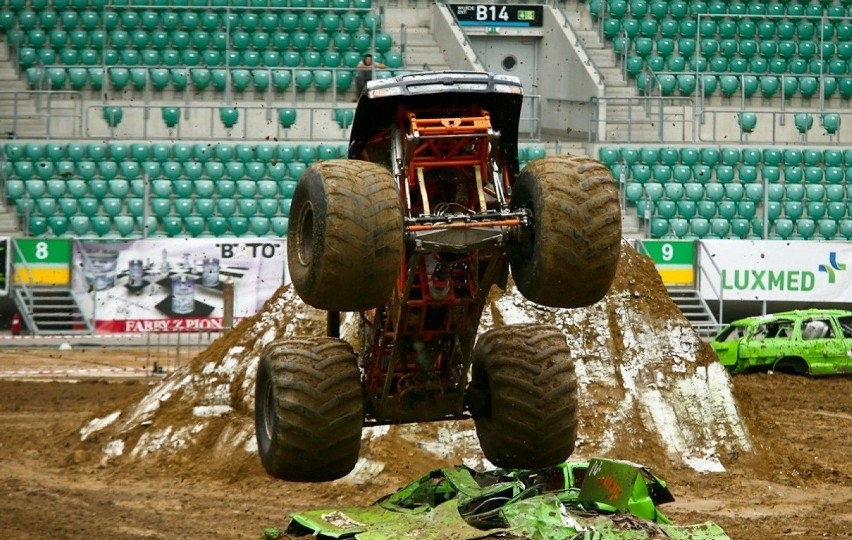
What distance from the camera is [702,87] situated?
102 ft

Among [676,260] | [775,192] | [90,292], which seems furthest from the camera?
[775,192]

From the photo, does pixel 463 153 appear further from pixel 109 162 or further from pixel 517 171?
pixel 109 162

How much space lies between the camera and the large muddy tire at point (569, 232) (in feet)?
31.3

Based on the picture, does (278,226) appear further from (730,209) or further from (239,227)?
(730,209)

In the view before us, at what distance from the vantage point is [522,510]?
9695 millimetres

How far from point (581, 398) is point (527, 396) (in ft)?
20.3

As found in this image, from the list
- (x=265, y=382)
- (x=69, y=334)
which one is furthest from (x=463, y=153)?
(x=69, y=334)

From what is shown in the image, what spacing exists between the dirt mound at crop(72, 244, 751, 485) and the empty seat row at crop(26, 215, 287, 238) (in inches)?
358

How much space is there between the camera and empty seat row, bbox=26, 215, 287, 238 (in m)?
26.9

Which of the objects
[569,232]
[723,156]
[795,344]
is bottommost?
[795,344]

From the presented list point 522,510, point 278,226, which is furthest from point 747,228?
point 522,510

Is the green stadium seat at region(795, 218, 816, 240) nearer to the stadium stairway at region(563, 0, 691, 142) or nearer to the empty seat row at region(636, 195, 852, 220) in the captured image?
the empty seat row at region(636, 195, 852, 220)

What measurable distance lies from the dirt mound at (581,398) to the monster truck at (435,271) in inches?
199

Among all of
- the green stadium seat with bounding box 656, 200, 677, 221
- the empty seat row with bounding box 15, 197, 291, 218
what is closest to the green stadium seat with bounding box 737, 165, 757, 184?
the green stadium seat with bounding box 656, 200, 677, 221
